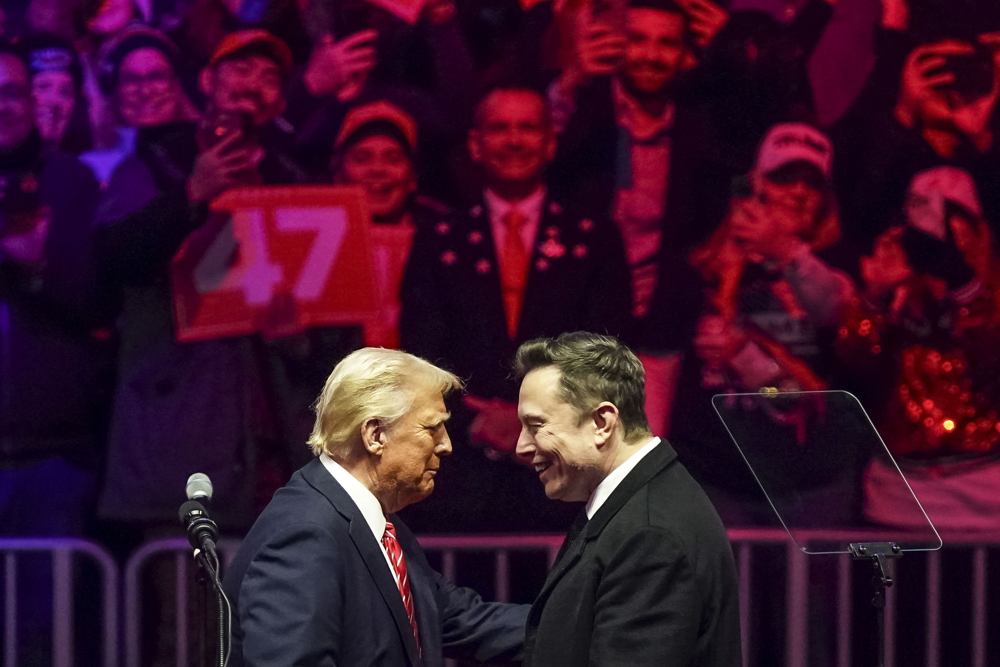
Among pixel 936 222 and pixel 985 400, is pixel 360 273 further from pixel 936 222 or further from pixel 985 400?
pixel 985 400

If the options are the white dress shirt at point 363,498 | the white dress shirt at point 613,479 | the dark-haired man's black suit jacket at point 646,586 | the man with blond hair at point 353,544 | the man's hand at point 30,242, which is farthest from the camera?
the man's hand at point 30,242

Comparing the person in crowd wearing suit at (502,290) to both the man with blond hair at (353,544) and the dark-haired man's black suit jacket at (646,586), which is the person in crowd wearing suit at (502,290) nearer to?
the man with blond hair at (353,544)

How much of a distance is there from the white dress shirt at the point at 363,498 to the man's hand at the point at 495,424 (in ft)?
4.94

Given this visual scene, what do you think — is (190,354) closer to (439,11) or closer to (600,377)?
(439,11)

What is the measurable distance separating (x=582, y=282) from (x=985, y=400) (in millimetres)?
1717

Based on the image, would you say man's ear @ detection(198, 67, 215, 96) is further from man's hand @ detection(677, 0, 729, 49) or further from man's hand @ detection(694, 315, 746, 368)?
man's hand @ detection(694, 315, 746, 368)

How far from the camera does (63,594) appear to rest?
3598 millimetres

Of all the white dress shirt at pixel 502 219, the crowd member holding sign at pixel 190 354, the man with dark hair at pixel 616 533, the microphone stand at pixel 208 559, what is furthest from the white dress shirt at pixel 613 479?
the crowd member holding sign at pixel 190 354

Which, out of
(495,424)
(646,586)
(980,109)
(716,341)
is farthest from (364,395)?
(980,109)

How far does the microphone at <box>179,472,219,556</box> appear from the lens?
1.81 metres

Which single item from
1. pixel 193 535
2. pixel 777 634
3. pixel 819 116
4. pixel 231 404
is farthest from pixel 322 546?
pixel 819 116

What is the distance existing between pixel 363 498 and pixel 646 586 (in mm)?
722

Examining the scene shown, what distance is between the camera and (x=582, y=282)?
12.1ft

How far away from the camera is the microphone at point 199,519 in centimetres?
181
